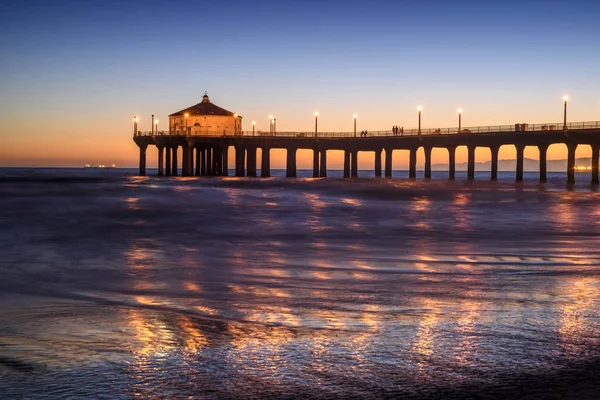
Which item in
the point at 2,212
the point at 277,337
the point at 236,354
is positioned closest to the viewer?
the point at 236,354

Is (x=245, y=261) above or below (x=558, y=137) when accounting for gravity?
below

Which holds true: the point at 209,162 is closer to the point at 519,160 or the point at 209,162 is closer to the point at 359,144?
the point at 359,144

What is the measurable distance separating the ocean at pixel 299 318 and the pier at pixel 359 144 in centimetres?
6681

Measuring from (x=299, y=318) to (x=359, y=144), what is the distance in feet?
329

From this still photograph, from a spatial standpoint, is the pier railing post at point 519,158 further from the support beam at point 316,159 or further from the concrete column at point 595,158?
the support beam at point 316,159

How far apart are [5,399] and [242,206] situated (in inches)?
1269

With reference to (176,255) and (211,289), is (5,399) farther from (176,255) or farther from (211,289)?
(176,255)

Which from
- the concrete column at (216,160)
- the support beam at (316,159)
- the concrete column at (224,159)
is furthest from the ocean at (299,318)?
the concrete column at (216,160)

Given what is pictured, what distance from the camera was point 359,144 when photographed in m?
107

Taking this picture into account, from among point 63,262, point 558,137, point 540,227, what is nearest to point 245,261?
point 63,262

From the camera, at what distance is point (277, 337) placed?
698cm

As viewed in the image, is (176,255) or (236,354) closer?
(236,354)

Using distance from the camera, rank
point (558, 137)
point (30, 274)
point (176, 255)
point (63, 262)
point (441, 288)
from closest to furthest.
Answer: point (441, 288)
point (30, 274)
point (63, 262)
point (176, 255)
point (558, 137)

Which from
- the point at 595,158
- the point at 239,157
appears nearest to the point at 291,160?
the point at 239,157
